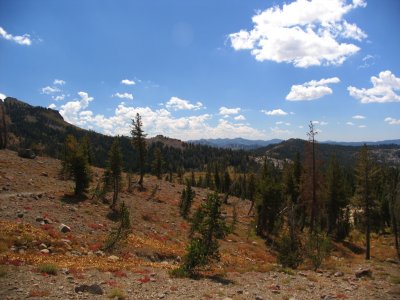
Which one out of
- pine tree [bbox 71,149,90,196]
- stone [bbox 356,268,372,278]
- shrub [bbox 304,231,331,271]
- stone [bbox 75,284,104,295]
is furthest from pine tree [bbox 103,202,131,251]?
pine tree [bbox 71,149,90,196]

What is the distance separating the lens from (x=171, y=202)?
58656 mm

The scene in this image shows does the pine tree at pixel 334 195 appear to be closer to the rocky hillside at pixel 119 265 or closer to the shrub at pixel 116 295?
the rocky hillside at pixel 119 265

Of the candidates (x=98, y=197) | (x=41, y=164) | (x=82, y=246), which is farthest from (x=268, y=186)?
(x=41, y=164)

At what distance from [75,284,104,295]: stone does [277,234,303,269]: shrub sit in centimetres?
1493

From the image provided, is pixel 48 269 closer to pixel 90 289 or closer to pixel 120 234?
pixel 90 289

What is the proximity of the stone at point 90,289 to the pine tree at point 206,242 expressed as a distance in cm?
533

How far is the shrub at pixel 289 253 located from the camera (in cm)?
2480

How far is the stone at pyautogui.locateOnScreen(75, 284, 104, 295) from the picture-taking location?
14.1 metres

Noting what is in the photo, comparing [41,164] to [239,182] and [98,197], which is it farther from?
[239,182]

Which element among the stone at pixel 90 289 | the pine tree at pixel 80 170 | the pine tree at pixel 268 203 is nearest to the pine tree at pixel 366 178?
the pine tree at pixel 268 203

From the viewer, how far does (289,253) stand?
82.0 ft

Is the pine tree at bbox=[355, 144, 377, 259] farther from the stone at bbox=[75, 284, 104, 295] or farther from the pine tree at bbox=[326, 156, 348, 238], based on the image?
the stone at bbox=[75, 284, 104, 295]

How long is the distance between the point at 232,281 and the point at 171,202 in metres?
40.6

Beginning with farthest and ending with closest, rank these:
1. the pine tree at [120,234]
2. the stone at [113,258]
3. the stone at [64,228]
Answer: the stone at [64,228], the pine tree at [120,234], the stone at [113,258]
